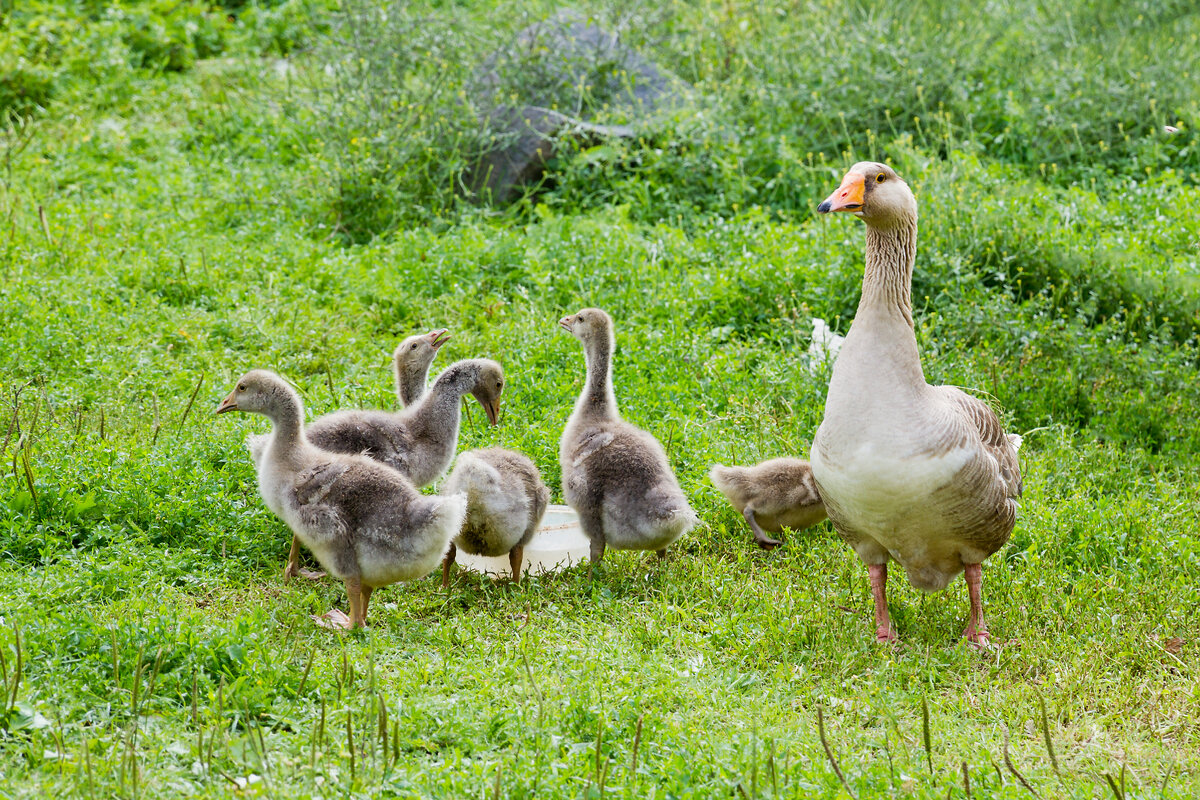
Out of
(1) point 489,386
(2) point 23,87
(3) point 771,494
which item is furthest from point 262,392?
(2) point 23,87

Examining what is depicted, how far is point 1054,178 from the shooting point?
429 inches

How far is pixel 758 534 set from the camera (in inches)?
259

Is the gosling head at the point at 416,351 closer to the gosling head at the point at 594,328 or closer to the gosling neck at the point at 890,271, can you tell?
the gosling head at the point at 594,328

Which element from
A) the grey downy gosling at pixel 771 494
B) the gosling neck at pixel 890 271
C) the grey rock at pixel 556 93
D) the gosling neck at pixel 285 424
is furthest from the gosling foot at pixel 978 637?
the grey rock at pixel 556 93

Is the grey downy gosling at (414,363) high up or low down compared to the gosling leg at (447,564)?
up

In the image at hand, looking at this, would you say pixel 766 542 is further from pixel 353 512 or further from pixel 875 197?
pixel 353 512

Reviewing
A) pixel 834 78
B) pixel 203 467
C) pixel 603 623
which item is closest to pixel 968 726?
pixel 603 623

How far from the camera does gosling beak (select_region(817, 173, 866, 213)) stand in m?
5.29

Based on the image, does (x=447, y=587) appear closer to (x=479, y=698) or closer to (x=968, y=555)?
(x=479, y=698)

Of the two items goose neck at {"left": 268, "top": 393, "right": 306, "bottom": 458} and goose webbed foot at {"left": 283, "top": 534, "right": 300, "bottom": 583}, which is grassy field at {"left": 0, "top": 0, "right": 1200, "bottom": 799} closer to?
goose webbed foot at {"left": 283, "top": 534, "right": 300, "bottom": 583}

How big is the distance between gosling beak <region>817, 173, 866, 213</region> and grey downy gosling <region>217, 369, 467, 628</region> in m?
2.20

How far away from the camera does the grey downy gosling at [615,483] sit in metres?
6.12

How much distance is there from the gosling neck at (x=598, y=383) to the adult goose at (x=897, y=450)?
1.56m

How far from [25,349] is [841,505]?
5.64 metres
